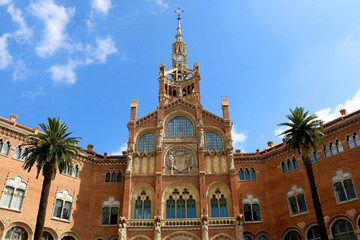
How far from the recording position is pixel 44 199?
30875 mm

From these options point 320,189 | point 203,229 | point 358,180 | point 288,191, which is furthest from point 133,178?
point 358,180

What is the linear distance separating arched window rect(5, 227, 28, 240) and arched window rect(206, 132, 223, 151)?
25311 mm

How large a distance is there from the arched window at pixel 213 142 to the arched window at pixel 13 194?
24403 mm

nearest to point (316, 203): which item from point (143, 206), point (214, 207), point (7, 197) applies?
point (214, 207)

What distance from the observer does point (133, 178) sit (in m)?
43.1

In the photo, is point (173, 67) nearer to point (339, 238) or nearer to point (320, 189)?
point (320, 189)

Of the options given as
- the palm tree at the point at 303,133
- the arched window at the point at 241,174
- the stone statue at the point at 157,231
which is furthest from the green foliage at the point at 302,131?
the stone statue at the point at 157,231

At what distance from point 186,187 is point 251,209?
30.5 feet

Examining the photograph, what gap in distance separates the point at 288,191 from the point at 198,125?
1514cm

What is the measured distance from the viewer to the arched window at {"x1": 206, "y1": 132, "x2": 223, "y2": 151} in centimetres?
4597

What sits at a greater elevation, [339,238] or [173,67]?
[173,67]

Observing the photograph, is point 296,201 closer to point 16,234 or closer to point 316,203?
point 316,203

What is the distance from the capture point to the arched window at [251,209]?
140 ft

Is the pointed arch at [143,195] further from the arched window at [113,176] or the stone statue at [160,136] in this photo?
the stone statue at [160,136]
